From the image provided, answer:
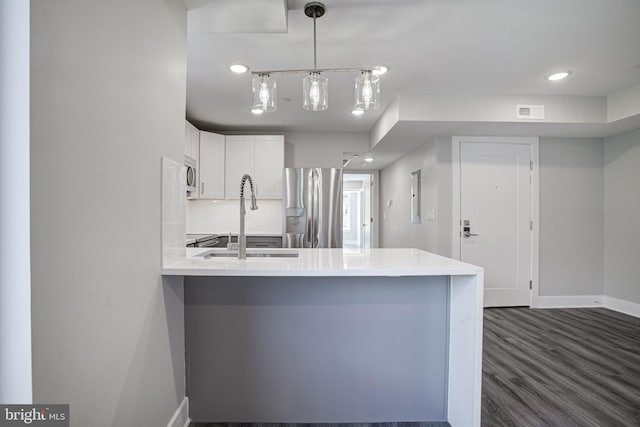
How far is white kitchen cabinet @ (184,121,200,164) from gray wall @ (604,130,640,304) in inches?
205

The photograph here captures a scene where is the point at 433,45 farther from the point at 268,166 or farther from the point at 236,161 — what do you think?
the point at 236,161

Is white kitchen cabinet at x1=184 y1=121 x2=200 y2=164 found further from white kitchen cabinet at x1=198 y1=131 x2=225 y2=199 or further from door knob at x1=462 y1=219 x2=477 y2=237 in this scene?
door knob at x1=462 y1=219 x2=477 y2=237

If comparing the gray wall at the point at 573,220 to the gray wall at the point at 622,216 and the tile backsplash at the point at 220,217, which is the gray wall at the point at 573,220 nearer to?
the gray wall at the point at 622,216

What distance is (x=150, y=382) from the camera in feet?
4.44

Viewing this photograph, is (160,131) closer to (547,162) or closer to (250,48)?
(250,48)

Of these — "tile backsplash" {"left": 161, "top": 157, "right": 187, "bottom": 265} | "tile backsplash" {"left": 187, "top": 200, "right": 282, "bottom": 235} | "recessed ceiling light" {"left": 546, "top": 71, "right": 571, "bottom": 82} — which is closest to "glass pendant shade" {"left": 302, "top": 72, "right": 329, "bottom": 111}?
"tile backsplash" {"left": 161, "top": 157, "right": 187, "bottom": 265}

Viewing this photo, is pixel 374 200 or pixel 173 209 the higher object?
pixel 374 200

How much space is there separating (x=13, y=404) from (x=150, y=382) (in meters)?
0.65

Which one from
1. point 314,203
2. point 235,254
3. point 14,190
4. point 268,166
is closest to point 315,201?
point 314,203

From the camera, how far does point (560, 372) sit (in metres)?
2.33

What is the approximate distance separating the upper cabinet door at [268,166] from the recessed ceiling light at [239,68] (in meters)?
1.78

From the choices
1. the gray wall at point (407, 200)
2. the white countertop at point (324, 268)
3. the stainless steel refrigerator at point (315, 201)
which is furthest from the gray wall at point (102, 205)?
the gray wall at point (407, 200)

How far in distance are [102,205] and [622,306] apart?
5228mm

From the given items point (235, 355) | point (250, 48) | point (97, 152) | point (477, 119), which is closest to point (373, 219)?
point (477, 119)
